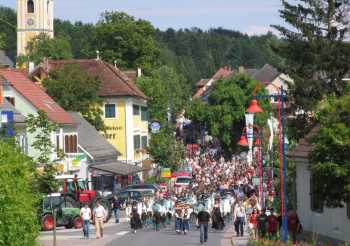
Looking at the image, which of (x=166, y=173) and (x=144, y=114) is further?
(x=144, y=114)

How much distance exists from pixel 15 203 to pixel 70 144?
50.2 m

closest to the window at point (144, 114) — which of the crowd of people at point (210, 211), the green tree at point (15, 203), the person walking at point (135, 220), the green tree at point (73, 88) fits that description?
the crowd of people at point (210, 211)

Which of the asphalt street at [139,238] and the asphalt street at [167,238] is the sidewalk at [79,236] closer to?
the asphalt street at [139,238]

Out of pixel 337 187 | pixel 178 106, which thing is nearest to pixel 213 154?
pixel 178 106

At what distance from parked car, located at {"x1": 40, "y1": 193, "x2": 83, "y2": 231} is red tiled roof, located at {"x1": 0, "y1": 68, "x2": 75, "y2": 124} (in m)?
15.4

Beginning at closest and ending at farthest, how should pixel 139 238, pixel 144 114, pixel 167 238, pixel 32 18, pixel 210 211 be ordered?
pixel 167 238, pixel 139 238, pixel 210 211, pixel 144 114, pixel 32 18

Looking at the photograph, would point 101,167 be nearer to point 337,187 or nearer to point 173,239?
point 173,239

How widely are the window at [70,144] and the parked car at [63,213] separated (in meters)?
19.2

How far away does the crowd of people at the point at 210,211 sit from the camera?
37562 mm

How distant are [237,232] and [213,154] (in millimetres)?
77901

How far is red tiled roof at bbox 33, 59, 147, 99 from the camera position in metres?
89.0

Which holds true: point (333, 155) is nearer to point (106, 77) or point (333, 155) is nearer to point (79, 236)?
point (79, 236)

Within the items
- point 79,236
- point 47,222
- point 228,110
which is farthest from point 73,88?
point 228,110

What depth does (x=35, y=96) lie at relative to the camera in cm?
6881
